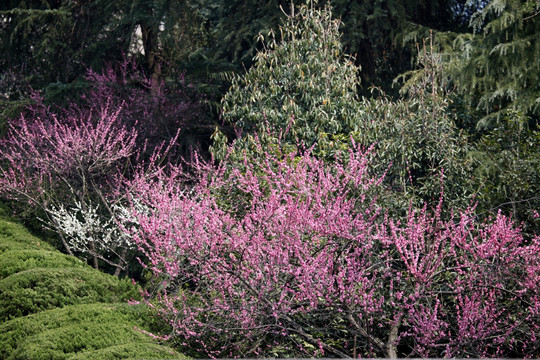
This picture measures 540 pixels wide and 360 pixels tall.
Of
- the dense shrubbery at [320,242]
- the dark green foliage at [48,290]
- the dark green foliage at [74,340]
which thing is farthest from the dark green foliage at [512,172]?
the dark green foliage at [48,290]

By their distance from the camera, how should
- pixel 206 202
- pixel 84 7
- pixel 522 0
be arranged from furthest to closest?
pixel 84 7 < pixel 522 0 < pixel 206 202

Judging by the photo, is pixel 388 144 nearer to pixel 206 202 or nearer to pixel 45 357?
pixel 206 202

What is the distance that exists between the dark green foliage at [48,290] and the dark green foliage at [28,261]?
687mm

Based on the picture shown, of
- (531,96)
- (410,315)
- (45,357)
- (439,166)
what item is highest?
(531,96)

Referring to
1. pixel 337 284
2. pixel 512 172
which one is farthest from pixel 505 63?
pixel 337 284

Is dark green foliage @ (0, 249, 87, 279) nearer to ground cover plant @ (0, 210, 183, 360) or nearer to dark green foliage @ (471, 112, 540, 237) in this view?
ground cover plant @ (0, 210, 183, 360)

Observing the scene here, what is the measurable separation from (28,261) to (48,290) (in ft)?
4.62

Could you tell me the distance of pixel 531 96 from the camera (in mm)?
9773

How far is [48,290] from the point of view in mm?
7828

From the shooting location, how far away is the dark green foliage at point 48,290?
762 centimetres

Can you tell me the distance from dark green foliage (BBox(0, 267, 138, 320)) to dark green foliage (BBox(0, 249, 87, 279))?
0.69 m

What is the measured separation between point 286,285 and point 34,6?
1585 cm

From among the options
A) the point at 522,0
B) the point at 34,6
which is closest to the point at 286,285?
the point at 522,0

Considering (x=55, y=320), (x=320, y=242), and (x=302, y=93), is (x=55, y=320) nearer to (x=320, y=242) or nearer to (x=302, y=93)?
(x=320, y=242)
